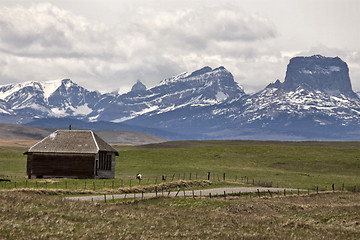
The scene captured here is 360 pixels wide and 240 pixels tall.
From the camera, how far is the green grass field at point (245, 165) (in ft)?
294

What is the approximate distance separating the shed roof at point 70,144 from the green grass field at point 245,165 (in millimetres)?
6455

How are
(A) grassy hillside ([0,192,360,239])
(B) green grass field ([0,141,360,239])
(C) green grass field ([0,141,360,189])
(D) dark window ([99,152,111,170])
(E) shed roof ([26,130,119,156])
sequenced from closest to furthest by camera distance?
(A) grassy hillside ([0,192,360,239]) → (B) green grass field ([0,141,360,239]) → (E) shed roof ([26,130,119,156]) → (C) green grass field ([0,141,360,189]) → (D) dark window ([99,152,111,170])

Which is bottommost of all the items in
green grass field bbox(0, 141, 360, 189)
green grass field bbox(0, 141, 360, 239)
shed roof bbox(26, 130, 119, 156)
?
green grass field bbox(0, 141, 360, 239)

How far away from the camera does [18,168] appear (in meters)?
108

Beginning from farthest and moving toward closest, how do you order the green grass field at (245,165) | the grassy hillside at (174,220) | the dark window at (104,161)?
the dark window at (104,161) → the green grass field at (245,165) → the grassy hillside at (174,220)

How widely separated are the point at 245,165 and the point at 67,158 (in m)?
39.7

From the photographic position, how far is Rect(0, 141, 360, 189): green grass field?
89.5 metres

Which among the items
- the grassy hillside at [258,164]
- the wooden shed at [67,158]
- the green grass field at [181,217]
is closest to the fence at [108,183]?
the green grass field at [181,217]

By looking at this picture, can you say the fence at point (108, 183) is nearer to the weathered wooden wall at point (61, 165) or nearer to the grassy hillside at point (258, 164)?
the grassy hillside at point (258, 164)

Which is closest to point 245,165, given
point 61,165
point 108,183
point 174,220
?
point 61,165

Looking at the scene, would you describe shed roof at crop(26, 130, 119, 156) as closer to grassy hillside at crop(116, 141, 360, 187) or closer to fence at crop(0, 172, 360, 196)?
fence at crop(0, 172, 360, 196)

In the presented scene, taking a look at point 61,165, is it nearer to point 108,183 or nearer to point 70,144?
point 70,144

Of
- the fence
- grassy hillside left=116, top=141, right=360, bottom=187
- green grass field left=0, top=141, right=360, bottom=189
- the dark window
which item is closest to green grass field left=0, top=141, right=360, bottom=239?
the fence

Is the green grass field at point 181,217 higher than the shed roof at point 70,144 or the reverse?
the reverse
